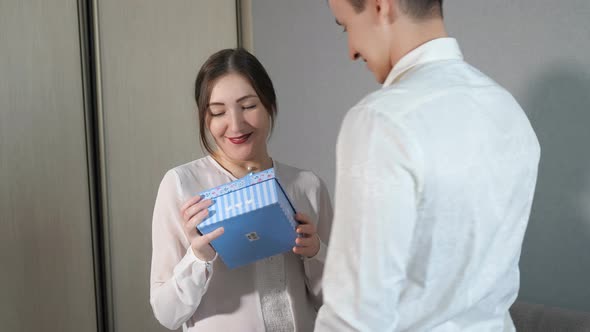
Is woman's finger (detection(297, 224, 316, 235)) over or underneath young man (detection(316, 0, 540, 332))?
underneath

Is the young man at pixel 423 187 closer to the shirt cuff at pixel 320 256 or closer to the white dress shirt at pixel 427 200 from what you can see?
the white dress shirt at pixel 427 200

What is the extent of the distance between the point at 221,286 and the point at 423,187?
85 centimetres

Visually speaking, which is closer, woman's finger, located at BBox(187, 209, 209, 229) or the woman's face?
woman's finger, located at BBox(187, 209, 209, 229)

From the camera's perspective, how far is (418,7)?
0.85m

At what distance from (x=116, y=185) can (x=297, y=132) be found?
724 mm

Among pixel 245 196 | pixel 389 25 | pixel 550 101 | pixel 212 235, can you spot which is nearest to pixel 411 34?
pixel 389 25

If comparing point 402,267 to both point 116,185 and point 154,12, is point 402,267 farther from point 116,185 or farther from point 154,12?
point 154,12

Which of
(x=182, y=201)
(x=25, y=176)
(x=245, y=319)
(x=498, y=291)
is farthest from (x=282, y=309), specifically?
(x=25, y=176)

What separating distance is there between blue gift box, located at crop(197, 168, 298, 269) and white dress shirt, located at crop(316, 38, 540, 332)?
0.45m

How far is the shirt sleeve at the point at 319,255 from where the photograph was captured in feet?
4.99

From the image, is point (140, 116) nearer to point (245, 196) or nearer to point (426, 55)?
point (245, 196)

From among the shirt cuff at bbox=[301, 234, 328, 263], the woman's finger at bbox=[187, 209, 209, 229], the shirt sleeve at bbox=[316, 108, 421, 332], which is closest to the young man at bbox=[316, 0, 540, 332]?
the shirt sleeve at bbox=[316, 108, 421, 332]

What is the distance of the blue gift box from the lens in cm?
125

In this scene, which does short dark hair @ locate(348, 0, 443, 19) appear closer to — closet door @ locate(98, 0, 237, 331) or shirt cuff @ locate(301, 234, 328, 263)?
shirt cuff @ locate(301, 234, 328, 263)
